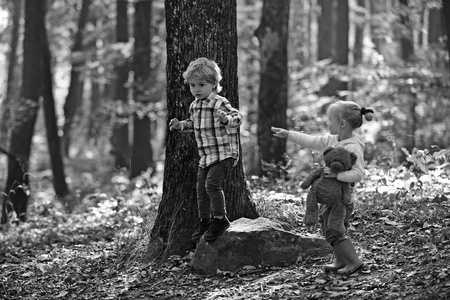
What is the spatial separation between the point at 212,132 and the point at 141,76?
1326cm

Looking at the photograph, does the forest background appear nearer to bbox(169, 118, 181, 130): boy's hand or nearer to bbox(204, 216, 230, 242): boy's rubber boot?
bbox(169, 118, 181, 130): boy's hand

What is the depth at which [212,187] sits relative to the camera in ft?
20.5

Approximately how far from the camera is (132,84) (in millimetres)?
18812

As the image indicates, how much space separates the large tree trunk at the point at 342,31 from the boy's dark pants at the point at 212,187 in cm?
1572

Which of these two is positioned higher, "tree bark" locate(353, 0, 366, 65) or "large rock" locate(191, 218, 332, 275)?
"tree bark" locate(353, 0, 366, 65)

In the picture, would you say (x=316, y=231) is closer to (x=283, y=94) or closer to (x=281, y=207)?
(x=281, y=207)

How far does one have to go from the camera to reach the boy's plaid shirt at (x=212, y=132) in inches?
247

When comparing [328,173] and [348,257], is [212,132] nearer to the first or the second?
[328,173]

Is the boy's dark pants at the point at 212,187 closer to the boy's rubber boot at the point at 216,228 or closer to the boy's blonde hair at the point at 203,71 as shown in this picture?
the boy's rubber boot at the point at 216,228

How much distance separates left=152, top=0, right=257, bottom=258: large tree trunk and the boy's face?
62 centimetres

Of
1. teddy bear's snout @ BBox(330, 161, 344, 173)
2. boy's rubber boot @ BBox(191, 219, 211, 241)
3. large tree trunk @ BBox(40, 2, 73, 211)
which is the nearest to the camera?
teddy bear's snout @ BBox(330, 161, 344, 173)

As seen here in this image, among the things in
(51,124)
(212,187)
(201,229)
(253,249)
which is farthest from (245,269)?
(51,124)

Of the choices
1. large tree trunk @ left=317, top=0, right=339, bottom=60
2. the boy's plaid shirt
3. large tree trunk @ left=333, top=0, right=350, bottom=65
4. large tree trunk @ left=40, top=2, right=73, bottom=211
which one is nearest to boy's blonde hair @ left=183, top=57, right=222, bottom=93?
the boy's plaid shirt

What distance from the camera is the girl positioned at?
5.55m
